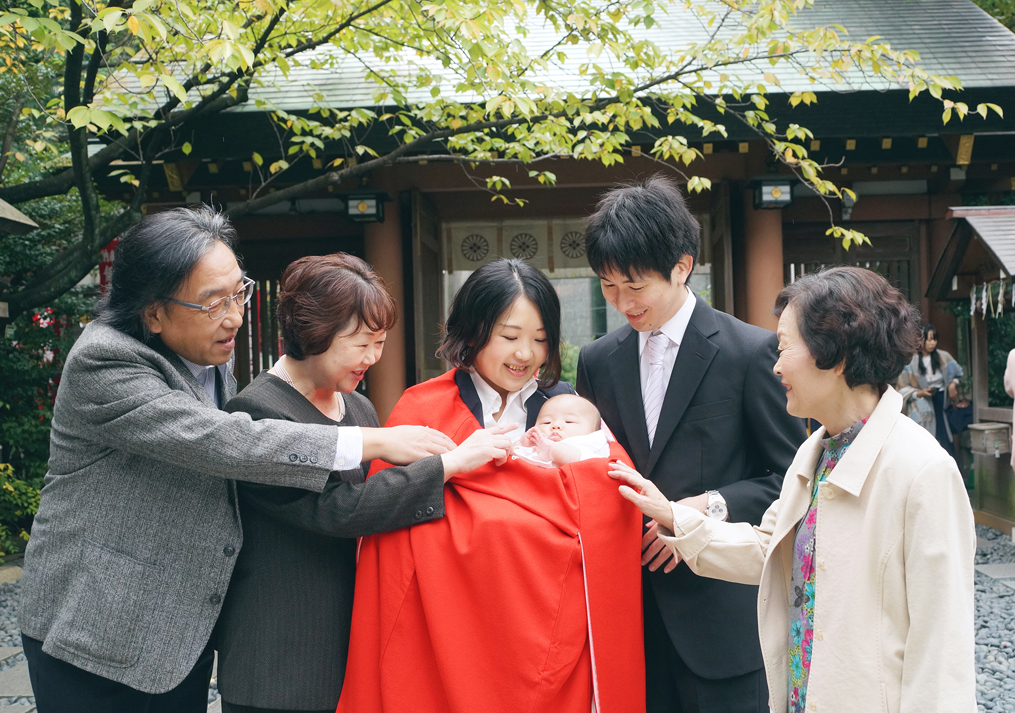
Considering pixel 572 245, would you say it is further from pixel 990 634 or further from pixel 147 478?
pixel 147 478

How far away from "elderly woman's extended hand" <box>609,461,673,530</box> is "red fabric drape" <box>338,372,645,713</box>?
6cm

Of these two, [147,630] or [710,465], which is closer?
[147,630]

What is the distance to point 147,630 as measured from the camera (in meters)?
1.89

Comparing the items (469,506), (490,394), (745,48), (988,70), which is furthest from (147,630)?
(988,70)

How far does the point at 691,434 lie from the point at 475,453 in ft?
2.44

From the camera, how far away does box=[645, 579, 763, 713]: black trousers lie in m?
2.25

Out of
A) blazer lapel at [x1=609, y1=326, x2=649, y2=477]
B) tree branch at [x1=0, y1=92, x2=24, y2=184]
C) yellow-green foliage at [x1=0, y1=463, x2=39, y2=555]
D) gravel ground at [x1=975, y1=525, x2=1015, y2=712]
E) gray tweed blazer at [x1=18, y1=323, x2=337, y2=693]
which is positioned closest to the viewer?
gray tweed blazer at [x1=18, y1=323, x2=337, y2=693]

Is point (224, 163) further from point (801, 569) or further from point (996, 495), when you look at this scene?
point (996, 495)

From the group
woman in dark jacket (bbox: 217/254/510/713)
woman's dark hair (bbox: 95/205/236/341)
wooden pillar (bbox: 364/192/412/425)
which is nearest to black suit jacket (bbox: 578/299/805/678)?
woman in dark jacket (bbox: 217/254/510/713)

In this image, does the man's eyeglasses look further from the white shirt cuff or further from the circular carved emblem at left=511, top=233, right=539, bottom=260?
the circular carved emblem at left=511, top=233, right=539, bottom=260

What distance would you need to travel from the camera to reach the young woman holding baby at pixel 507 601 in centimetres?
190

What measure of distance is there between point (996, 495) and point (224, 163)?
952 centimetres

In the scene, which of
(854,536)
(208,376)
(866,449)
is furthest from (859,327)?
(208,376)

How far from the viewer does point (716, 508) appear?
2.24 metres
